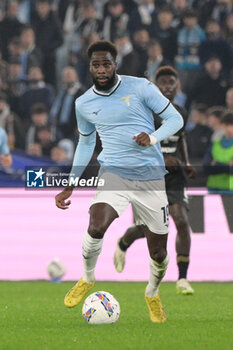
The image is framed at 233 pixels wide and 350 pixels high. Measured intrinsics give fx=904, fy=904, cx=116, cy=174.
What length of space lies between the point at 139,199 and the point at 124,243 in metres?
3.62

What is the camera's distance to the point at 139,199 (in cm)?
707

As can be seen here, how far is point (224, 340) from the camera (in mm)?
5969

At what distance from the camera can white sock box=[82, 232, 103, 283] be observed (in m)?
6.95

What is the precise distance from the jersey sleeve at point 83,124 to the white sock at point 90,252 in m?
0.92

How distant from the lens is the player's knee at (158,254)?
278 inches

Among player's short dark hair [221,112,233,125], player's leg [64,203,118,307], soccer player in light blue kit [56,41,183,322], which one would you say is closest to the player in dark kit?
player's short dark hair [221,112,233,125]

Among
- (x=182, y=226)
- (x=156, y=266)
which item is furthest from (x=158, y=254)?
(x=182, y=226)

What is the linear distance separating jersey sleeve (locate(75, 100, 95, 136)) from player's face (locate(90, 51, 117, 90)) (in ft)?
1.06

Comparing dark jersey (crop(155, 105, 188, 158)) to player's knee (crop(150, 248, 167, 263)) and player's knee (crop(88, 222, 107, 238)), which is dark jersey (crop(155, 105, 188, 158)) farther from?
player's knee (crop(88, 222, 107, 238))

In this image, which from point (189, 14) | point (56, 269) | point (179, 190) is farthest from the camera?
point (189, 14)

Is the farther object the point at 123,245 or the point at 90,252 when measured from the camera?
the point at 123,245

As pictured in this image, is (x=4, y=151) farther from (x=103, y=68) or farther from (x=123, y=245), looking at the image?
(x=103, y=68)

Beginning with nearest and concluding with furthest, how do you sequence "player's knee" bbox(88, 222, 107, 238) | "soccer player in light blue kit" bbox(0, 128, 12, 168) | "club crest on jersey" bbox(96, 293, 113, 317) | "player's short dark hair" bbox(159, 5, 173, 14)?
1. "player's knee" bbox(88, 222, 107, 238)
2. "club crest on jersey" bbox(96, 293, 113, 317)
3. "soccer player in light blue kit" bbox(0, 128, 12, 168)
4. "player's short dark hair" bbox(159, 5, 173, 14)

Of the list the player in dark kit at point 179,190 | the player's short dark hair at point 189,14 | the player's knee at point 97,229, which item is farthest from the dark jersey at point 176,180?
the player's short dark hair at point 189,14
